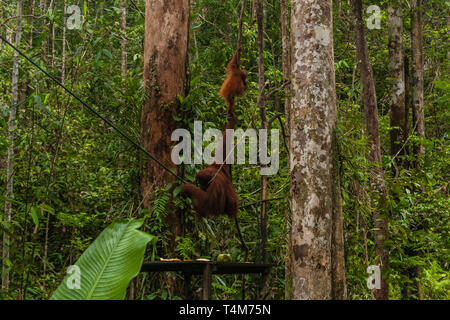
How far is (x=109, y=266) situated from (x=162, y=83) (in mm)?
2373

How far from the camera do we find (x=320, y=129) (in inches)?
99.5

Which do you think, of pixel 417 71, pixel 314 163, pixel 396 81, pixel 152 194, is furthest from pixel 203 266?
pixel 417 71

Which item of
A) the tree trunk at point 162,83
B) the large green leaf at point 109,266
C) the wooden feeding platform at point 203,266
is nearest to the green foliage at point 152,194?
the tree trunk at point 162,83

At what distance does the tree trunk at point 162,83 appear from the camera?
12.1 ft

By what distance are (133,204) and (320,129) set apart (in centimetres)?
186

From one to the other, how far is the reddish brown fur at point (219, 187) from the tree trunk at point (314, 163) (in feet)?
2.64

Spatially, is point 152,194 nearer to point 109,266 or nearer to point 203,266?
point 203,266

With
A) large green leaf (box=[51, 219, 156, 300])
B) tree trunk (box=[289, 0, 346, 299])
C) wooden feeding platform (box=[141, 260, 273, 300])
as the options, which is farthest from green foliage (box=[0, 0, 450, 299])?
large green leaf (box=[51, 219, 156, 300])

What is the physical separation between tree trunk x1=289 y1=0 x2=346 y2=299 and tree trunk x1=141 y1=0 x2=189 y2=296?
4.64ft

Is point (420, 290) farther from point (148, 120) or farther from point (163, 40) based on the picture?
point (163, 40)

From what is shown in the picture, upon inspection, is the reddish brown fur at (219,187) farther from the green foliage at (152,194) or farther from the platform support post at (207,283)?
the platform support post at (207,283)

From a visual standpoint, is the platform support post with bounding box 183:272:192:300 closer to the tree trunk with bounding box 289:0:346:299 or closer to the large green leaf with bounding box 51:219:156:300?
the tree trunk with bounding box 289:0:346:299

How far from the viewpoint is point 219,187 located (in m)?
3.30
